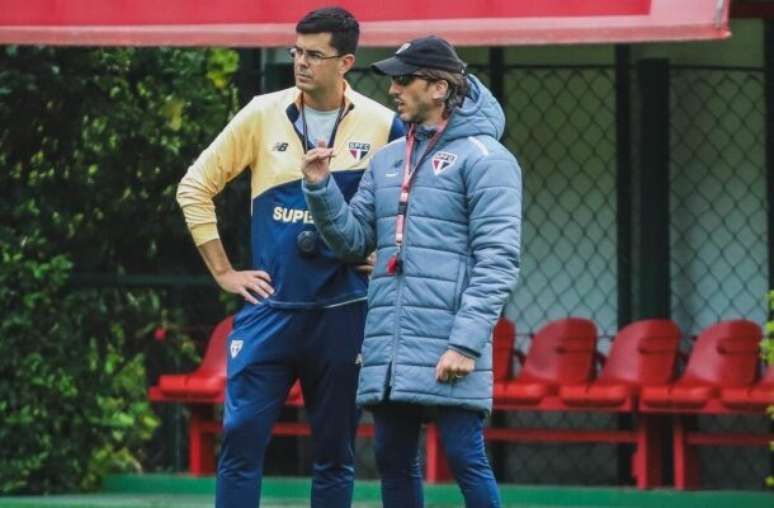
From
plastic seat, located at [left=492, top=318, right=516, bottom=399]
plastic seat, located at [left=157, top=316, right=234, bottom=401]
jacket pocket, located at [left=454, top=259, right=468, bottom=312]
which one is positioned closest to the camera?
jacket pocket, located at [left=454, top=259, right=468, bottom=312]

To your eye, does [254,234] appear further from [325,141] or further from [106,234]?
[106,234]

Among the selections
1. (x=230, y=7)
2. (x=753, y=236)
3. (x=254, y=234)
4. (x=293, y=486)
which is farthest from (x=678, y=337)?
(x=254, y=234)

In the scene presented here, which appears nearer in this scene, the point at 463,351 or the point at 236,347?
the point at 463,351

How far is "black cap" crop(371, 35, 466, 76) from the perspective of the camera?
704 centimetres

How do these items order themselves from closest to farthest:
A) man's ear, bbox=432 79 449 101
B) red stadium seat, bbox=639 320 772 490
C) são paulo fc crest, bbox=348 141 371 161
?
man's ear, bbox=432 79 449 101 < são paulo fc crest, bbox=348 141 371 161 < red stadium seat, bbox=639 320 772 490

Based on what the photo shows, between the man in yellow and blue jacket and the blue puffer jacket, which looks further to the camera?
the man in yellow and blue jacket

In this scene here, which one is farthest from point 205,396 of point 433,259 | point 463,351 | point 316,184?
point 463,351

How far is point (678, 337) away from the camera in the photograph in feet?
34.3

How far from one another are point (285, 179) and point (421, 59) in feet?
2.45

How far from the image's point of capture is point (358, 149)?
7559 mm

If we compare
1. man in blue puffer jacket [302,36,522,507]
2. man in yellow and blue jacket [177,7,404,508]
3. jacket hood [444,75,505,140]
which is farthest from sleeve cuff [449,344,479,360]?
man in yellow and blue jacket [177,7,404,508]

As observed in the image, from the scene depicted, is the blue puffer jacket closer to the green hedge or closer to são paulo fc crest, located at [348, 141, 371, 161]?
são paulo fc crest, located at [348, 141, 371, 161]

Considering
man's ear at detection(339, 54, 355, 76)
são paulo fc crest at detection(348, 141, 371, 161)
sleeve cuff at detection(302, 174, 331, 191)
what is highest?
man's ear at detection(339, 54, 355, 76)

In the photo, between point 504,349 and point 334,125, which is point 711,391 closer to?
point 504,349
